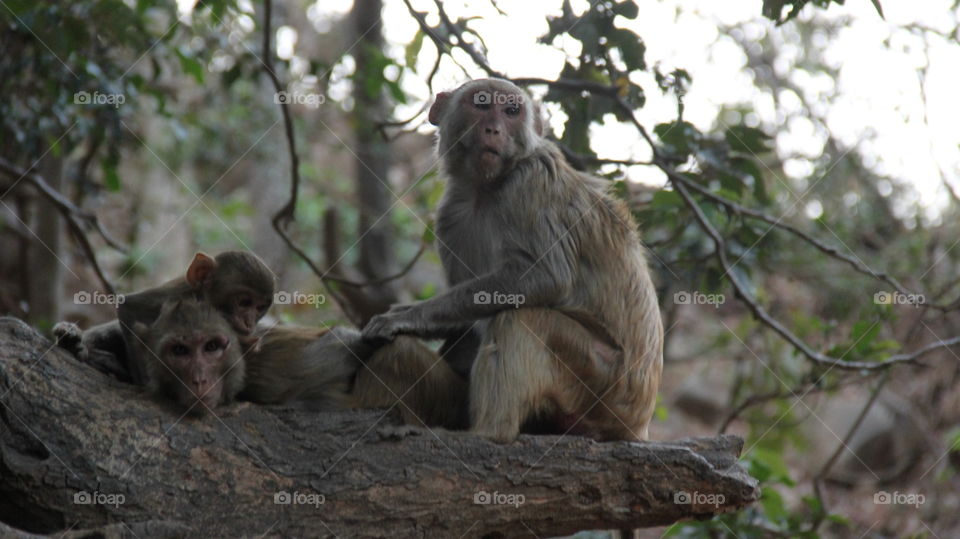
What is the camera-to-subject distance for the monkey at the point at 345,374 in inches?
233

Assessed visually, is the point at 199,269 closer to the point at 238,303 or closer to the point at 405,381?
the point at 238,303

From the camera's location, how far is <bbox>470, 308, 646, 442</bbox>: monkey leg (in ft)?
19.1

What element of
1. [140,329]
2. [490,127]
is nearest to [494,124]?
[490,127]

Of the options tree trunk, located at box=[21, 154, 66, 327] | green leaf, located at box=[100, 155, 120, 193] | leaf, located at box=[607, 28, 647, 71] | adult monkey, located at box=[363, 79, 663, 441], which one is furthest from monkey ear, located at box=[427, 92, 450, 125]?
tree trunk, located at box=[21, 154, 66, 327]

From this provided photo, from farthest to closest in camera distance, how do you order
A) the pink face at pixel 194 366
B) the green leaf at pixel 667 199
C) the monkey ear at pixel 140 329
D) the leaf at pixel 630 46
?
the green leaf at pixel 667 199, the leaf at pixel 630 46, the monkey ear at pixel 140 329, the pink face at pixel 194 366

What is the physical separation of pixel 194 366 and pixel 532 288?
2.28 meters

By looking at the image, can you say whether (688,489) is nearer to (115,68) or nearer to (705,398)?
(115,68)

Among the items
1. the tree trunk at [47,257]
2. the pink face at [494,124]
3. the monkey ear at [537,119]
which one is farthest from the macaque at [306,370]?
the tree trunk at [47,257]

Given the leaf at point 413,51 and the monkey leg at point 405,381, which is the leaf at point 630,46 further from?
the monkey leg at point 405,381

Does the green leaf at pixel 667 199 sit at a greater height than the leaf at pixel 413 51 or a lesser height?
lesser

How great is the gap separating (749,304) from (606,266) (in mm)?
1571

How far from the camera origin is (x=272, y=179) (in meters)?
20.0

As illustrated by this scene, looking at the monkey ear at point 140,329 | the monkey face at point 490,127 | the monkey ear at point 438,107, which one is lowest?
the monkey ear at point 140,329

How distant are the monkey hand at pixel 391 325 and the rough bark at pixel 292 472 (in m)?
0.55
